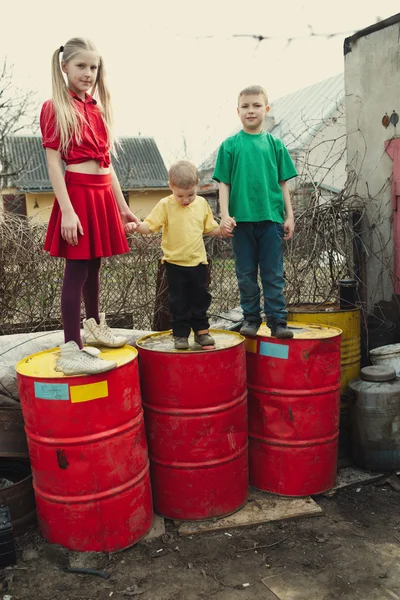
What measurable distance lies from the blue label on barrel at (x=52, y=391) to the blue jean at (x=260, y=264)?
1371 mm

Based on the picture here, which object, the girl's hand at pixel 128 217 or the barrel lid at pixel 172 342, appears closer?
the barrel lid at pixel 172 342

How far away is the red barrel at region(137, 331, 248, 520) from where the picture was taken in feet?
9.98

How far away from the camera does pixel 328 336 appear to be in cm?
340

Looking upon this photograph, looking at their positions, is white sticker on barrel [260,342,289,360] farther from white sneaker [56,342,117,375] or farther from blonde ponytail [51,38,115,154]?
blonde ponytail [51,38,115,154]

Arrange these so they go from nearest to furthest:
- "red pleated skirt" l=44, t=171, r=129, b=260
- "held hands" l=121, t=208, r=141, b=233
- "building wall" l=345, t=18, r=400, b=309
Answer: "red pleated skirt" l=44, t=171, r=129, b=260, "held hands" l=121, t=208, r=141, b=233, "building wall" l=345, t=18, r=400, b=309

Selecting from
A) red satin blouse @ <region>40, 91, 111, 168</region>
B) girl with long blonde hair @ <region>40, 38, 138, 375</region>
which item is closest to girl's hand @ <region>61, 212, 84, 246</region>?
girl with long blonde hair @ <region>40, 38, 138, 375</region>

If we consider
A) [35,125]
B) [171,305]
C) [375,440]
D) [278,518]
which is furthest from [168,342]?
[35,125]

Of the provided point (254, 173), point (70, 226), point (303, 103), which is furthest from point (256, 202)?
point (303, 103)

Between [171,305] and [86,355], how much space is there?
67 centimetres

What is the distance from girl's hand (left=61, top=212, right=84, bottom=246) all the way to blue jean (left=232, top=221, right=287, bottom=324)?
109 cm

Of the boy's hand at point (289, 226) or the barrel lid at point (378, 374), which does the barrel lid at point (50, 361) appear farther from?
the barrel lid at point (378, 374)

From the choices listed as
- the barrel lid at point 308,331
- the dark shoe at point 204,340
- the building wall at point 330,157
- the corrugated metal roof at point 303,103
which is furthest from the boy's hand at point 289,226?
the corrugated metal roof at point 303,103

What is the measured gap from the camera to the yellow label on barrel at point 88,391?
8.71ft

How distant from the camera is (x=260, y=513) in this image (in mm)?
3240
